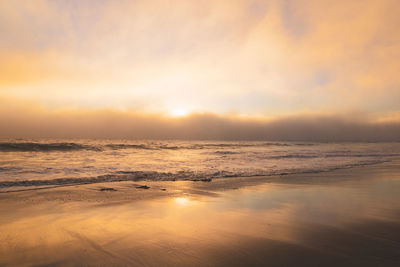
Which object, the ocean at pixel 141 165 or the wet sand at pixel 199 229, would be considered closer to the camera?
the wet sand at pixel 199 229

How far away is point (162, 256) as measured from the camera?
2891mm

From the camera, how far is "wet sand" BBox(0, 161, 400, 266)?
9.45 feet

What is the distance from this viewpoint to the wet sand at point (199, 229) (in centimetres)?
288

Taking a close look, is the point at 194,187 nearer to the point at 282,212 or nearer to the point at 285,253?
the point at 282,212

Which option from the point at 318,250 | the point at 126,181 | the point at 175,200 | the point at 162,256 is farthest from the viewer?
the point at 126,181

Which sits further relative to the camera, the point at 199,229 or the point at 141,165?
the point at 141,165

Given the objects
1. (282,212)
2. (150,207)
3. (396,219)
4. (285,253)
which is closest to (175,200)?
(150,207)

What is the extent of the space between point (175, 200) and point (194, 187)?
2026 mm

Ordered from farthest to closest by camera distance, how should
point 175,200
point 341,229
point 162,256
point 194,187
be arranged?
1. point 194,187
2. point 175,200
3. point 341,229
4. point 162,256

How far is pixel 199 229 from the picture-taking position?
12.6 ft

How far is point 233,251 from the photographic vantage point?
10.1ft

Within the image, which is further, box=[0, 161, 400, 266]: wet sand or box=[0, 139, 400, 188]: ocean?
box=[0, 139, 400, 188]: ocean

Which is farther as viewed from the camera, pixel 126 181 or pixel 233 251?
pixel 126 181

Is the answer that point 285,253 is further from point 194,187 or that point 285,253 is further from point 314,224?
point 194,187
